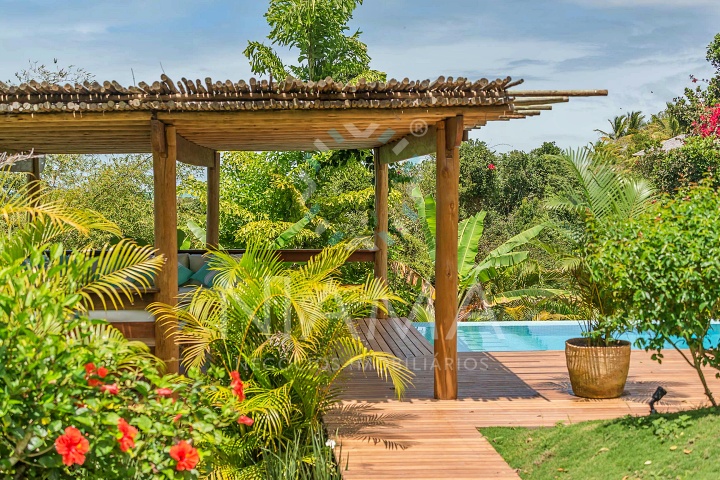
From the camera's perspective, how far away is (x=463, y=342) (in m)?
11.6

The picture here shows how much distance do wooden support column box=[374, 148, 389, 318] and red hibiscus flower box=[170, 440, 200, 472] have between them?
7.54 metres

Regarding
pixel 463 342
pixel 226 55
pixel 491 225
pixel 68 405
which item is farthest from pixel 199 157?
pixel 226 55

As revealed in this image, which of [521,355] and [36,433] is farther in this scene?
[521,355]

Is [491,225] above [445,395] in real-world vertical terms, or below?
above

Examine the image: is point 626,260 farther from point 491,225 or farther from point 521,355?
point 491,225

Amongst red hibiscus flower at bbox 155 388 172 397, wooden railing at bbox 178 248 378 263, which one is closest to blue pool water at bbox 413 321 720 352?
wooden railing at bbox 178 248 378 263

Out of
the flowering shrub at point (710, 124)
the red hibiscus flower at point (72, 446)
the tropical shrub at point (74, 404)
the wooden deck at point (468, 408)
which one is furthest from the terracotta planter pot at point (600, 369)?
the flowering shrub at point (710, 124)

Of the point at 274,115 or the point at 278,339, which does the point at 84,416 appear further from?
the point at 274,115

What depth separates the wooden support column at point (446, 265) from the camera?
23.1 feet

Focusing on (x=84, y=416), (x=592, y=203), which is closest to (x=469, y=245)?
(x=592, y=203)

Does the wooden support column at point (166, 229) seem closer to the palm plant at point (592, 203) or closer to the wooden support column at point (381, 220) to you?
the palm plant at point (592, 203)

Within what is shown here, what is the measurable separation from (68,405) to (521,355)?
6.80m

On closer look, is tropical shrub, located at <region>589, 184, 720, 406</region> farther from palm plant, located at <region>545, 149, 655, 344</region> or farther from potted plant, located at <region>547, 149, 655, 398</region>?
palm plant, located at <region>545, 149, 655, 344</region>

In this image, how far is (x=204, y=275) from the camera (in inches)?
417
